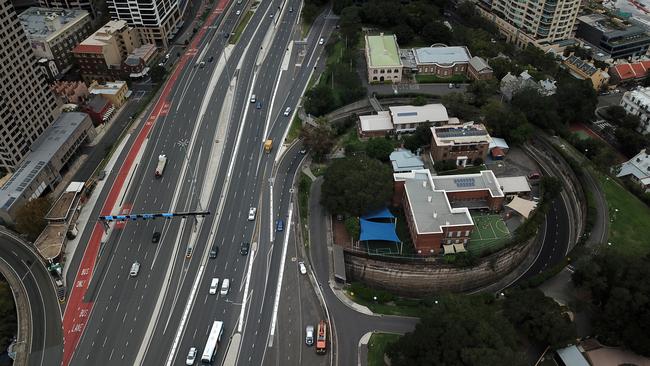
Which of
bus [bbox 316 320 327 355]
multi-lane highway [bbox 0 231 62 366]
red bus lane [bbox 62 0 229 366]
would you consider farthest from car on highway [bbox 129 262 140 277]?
bus [bbox 316 320 327 355]

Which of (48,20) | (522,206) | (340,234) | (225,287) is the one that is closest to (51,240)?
(225,287)

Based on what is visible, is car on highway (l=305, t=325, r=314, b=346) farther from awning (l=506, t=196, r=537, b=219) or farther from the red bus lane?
awning (l=506, t=196, r=537, b=219)

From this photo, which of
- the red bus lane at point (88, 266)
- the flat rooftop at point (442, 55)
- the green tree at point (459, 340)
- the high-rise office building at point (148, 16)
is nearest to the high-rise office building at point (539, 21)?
the flat rooftop at point (442, 55)

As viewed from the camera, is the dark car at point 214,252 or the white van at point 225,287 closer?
the white van at point 225,287

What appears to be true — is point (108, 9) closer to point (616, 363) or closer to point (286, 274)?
point (286, 274)

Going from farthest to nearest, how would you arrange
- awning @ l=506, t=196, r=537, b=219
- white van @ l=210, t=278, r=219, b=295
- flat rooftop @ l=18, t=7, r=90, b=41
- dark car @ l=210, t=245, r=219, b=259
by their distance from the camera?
flat rooftop @ l=18, t=7, r=90, b=41 → awning @ l=506, t=196, r=537, b=219 → dark car @ l=210, t=245, r=219, b=259 → white van @ l=210, t=278, r=219, b=295

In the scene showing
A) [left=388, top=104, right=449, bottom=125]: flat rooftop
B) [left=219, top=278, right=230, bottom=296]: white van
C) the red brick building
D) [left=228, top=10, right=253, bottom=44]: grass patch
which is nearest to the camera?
[left=219, top=278, right=230, bottom=296]: white van

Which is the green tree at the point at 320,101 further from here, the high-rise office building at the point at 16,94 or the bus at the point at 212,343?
the high-rise office building at the point at 16,94

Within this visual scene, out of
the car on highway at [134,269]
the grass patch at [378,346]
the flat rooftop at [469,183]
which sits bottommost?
the grass patch at [378,346]

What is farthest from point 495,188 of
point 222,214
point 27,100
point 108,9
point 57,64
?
point 108,9
